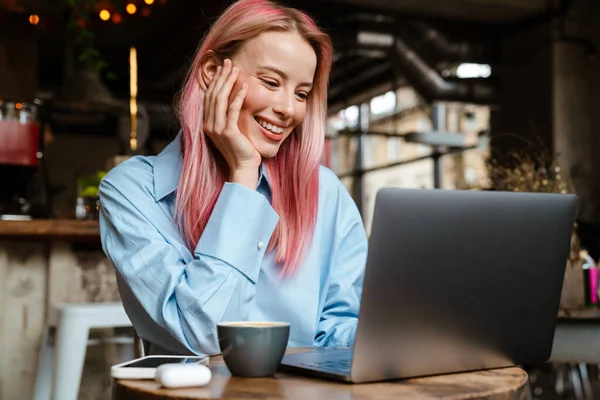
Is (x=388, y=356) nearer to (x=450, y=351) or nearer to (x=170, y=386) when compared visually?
(x=450, y=351)

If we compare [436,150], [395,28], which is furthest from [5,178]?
[436,150]

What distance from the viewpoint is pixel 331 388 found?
2.84 feet

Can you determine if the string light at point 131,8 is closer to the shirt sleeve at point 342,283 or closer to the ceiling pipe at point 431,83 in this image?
the ceiling pipe at point 431,83

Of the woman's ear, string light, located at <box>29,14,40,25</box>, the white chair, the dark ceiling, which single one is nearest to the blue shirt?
the woman's ear

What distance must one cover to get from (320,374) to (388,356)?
0.10 m

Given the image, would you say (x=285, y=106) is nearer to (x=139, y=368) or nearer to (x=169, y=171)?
(x=169, y=171)

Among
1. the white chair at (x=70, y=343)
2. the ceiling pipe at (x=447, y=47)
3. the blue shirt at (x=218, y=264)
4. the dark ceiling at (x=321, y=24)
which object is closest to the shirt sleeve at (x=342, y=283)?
the blue shirt at (x=218, y=264)

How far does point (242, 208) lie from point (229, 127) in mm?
152

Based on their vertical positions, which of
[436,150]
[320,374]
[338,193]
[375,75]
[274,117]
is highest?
[375,75]

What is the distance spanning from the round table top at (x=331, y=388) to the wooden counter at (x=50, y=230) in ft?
5.99

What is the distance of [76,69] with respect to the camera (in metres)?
5.64

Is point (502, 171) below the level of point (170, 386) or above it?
above

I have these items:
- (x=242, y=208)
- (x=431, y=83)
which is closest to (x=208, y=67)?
(x=242, y=208)

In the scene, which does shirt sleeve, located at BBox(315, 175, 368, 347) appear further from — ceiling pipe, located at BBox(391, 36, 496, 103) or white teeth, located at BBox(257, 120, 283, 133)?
ceiling pipe, located at BBox(391, 36, 496, 103)
